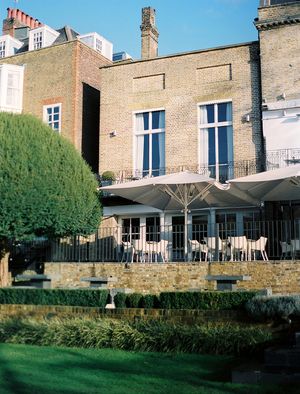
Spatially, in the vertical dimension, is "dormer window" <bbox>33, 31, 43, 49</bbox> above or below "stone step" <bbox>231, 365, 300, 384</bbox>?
above

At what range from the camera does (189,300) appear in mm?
14438

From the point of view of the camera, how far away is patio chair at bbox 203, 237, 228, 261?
738 inches

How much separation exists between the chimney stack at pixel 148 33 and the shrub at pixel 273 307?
19250 mm

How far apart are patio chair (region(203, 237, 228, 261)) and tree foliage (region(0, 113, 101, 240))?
488cm

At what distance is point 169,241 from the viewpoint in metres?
20.9

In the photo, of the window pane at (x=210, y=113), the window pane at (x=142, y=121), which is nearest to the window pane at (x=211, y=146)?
the window pane at (x=210, y=113)

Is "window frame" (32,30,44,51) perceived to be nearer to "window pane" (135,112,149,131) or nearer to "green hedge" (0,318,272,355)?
"window pane" (135,112,149,131)

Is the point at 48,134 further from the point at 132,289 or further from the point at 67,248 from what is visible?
the point at 132,289

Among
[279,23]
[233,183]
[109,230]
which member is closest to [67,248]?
[109,230]

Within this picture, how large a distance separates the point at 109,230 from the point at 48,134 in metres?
4.99

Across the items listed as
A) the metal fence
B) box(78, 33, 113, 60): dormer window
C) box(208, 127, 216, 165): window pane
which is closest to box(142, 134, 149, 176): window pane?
the metal fence

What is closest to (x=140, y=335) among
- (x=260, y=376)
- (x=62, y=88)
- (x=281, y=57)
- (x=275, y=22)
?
(x=260, y=376)

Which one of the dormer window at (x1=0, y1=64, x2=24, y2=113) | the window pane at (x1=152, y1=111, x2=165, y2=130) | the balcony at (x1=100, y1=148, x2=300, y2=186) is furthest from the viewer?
the dormer window at (x1=0, y1=64, x2=24, y2=113)

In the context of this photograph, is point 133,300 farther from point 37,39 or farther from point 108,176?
point 37,39
